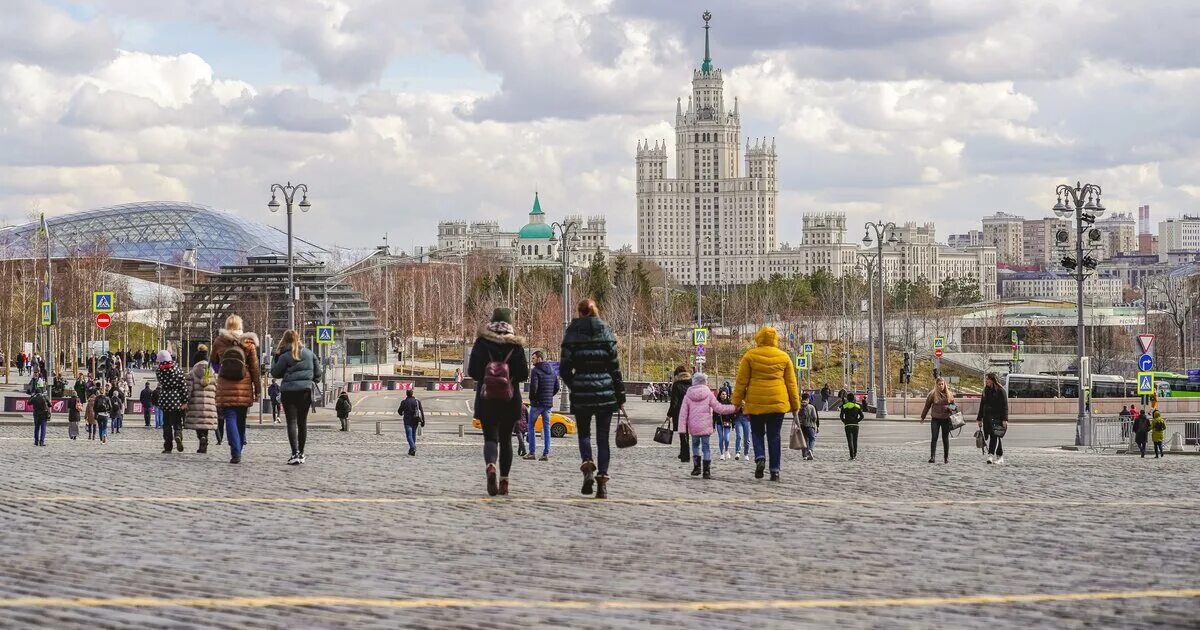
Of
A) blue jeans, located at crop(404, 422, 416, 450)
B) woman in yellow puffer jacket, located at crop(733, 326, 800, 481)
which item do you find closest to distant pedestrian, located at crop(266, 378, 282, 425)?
blue jeans, located at crop(404, 422, 416, 450)

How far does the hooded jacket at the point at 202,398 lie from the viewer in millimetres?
19234

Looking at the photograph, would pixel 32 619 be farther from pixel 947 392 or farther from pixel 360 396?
pixel 360 396

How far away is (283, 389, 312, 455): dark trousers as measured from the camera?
17.3 m

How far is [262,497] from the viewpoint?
43.9 feet

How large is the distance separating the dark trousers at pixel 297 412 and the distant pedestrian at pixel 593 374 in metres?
4.72

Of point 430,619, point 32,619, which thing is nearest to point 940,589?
point 430,619

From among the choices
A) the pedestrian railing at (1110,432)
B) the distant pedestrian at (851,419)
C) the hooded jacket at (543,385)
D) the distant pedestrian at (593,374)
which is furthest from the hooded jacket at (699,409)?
the pedestrian railing at (1110,432)

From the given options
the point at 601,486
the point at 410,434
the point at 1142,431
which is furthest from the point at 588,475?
the point at 1142,431

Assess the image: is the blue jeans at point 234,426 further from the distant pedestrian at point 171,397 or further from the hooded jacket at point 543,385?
the hooded jacket at point 543,385

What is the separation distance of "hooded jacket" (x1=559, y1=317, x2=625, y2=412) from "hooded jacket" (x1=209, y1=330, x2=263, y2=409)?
18.4 ft

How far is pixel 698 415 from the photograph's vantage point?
58.6 feet

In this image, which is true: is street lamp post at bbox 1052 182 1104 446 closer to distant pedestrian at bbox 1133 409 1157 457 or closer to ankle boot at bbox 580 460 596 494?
distant pedestrian at bbox 1133 409 1157 457

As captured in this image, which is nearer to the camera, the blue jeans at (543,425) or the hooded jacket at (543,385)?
the hooded jacket at (543,385)

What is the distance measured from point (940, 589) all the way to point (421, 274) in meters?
144
